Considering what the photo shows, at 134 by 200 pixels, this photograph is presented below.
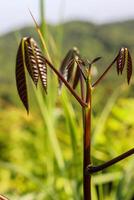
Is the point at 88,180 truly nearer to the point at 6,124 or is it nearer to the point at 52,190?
the point at 52,190

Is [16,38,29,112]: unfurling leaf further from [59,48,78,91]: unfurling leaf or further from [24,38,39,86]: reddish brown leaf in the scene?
[59,48,78,91]: unfurling leaf

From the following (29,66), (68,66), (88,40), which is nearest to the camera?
(29,66)

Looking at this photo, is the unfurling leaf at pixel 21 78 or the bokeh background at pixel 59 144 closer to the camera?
the unfurling leaf at pixel 21 78

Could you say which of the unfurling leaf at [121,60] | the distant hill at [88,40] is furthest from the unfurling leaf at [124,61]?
the distant hill at [88,40]

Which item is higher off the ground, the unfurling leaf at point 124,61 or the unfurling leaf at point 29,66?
the unfurling leaf at point 29,66

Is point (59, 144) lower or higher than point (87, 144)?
lower

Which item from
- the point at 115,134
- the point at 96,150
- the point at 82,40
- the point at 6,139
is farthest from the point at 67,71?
the point at 82,40

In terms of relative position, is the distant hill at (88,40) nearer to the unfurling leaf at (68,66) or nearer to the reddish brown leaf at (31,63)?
the unfurling leaf at (68,66)

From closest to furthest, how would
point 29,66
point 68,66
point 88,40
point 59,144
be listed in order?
point 29,66 → point 68,66 → point 59,144 → point 88,40

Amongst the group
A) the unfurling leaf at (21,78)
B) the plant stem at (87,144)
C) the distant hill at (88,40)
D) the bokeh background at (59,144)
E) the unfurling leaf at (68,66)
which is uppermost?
the unfurling leaf at (21,78)

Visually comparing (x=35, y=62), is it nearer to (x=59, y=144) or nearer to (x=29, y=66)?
(x=29, y=66)

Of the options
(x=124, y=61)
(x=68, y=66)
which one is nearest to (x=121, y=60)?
(x=124, y=61)
